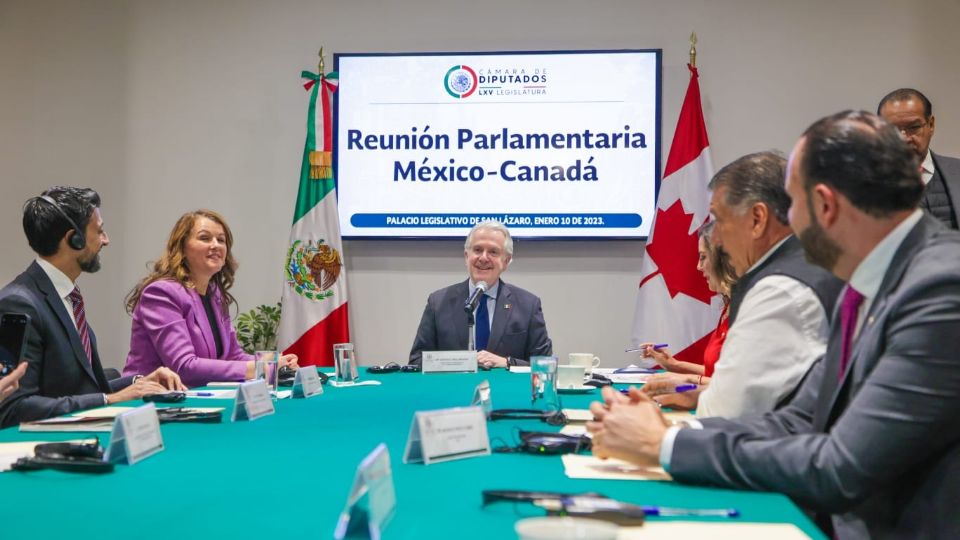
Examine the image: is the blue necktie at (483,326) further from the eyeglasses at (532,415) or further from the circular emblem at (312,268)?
the eyeglasses at (532,415)

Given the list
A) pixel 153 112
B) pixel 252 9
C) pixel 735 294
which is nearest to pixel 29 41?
pixel 153 112

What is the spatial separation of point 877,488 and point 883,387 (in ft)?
0.58

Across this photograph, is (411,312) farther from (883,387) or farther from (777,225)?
(883,387)

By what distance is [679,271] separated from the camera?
5.36m

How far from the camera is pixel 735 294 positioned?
2324mm

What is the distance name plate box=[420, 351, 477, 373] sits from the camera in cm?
382

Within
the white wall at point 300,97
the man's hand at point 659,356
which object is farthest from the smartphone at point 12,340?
the white wall at point 300,97

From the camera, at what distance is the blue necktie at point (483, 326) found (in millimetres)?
4582

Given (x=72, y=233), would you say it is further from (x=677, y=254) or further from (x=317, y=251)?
(x=677, y=254)

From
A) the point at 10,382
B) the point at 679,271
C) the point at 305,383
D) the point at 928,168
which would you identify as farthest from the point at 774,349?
the point at 679,271

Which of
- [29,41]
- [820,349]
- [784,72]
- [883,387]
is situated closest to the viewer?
[883,387]

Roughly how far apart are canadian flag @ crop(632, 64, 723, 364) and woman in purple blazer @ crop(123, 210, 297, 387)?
8.27ft

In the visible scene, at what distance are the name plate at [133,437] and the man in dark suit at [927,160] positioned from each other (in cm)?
321

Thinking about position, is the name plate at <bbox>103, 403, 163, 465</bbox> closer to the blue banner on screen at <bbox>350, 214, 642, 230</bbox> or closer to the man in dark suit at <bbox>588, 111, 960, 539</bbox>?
the man in dark suit at <bbox>588, 111, 960, 539</bbox>
